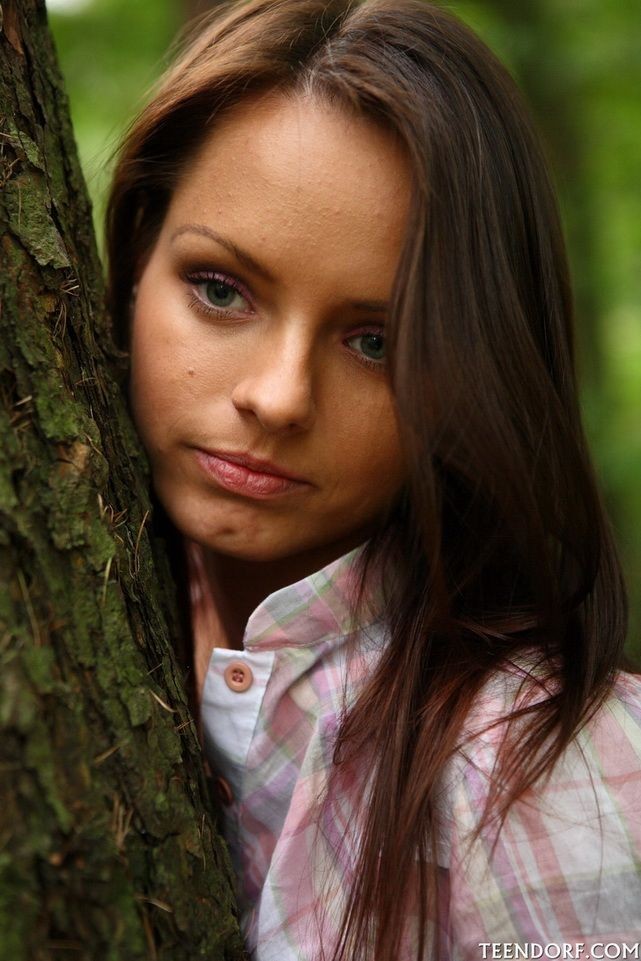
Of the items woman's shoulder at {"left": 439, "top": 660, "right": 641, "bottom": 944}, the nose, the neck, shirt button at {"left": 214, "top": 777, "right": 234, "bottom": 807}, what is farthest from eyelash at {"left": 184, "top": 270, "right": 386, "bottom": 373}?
shirt button at {"left": 214, "top": 777, "right": 234, "bottom": 807}

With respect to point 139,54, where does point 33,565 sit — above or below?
below

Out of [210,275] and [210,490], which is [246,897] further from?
[210,275]

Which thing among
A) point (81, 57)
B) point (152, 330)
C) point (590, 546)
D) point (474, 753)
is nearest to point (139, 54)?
point (81, 57)

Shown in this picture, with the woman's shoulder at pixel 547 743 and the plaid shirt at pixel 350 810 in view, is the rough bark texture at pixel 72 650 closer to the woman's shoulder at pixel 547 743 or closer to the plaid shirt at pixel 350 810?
the plaid shirt at pixel 350 810

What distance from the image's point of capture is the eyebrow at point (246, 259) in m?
1.55

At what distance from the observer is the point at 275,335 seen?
1.58 metres

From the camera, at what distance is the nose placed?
1523mm

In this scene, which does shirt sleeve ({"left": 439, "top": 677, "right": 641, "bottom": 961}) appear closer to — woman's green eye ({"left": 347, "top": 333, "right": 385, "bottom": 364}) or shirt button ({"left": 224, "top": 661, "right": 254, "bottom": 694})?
shirt button ({"left": 224, "top": 661, "right": 254, "bottom": 694})

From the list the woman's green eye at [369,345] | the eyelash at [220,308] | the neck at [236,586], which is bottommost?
the neck at [236,586]

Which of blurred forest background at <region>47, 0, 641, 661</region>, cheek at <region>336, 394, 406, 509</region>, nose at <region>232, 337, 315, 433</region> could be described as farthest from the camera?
blurred forest background at <region>47, 0, 641, 661</region>

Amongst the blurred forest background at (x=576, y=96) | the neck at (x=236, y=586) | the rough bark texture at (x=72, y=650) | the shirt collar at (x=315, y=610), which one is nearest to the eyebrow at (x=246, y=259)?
the rough bark texture at (x=72, y=650)

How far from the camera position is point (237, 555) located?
Answer: 1729 millimetres

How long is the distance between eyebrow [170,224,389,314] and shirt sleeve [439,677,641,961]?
0.72 metres

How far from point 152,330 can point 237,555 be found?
45cm
